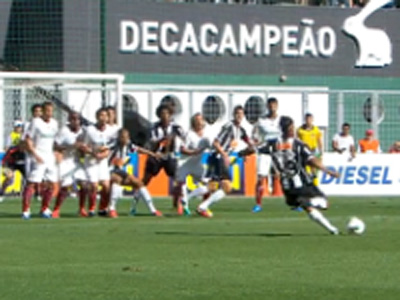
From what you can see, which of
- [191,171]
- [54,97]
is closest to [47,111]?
[191,171]

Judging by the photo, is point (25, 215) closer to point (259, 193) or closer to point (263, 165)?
point (259, 193)

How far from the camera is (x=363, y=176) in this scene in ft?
105

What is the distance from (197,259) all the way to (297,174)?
4074 millimetres

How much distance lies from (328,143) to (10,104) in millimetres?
8454

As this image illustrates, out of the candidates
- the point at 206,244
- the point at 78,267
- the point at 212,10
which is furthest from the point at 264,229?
the point at 212,10

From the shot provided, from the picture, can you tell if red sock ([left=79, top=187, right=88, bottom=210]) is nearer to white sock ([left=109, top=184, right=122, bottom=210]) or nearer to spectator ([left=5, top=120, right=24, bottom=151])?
white sock ([left=109, top=184, right=122, bottom=210])

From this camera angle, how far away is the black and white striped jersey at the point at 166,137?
78.1ft

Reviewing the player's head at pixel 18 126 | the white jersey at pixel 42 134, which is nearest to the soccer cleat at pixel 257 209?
the white jersey at pixel 42 134

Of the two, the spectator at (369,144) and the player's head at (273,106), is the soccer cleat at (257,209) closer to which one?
the player's head at (273,106)

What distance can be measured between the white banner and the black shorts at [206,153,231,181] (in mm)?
8047

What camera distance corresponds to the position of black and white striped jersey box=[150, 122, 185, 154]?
937 inches

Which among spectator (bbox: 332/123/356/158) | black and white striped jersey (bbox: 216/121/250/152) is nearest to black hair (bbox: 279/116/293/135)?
black and white striped jersey (bbox: 216/121/250/152)

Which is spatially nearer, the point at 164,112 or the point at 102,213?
the point at 102,213

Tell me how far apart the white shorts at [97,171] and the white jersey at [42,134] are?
2.26 ft
